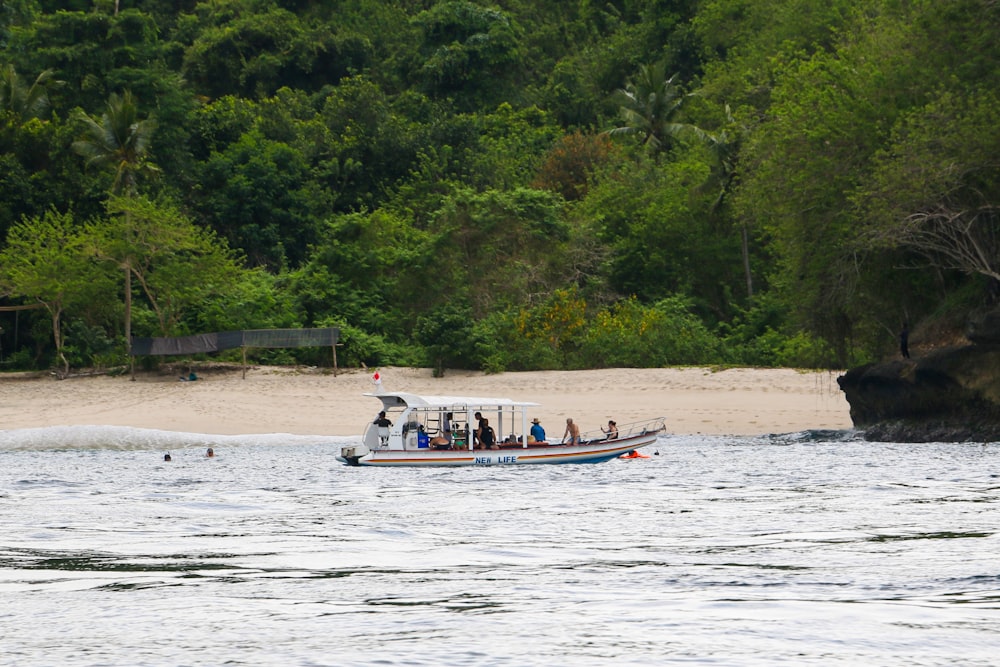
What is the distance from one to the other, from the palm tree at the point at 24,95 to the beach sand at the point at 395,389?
14.7m

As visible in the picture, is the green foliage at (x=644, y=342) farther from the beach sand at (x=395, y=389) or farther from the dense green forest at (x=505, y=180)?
the beach sand at (x=395, y=389)

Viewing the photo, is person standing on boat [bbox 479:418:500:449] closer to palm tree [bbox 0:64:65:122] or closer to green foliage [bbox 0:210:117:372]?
green foliage [bbox 0:210:117:372]

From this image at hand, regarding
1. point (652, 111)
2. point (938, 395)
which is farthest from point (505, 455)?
point (652, 111)

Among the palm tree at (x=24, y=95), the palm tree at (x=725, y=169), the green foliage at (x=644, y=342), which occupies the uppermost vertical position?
the palm tree at (x=24, y=95)

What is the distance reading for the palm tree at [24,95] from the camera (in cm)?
5356

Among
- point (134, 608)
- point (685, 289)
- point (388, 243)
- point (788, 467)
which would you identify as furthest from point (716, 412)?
point (134, 608)

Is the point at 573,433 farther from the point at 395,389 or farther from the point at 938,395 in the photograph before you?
the point at 395,389

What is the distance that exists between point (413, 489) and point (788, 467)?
766cm

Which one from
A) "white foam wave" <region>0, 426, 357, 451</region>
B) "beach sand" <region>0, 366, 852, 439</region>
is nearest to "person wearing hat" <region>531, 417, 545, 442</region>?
"beach sand" <region>0, 366, 852, 439</region>

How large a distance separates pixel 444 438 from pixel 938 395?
11.8 m

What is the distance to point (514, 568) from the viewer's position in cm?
1413

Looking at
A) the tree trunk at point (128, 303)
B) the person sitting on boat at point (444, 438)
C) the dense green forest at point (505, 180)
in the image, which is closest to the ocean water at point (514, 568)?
the person sitting on boat at point (444, 438)

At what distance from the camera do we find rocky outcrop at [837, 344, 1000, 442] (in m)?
30.7

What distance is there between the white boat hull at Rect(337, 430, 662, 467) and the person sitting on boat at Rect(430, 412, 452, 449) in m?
0.32
